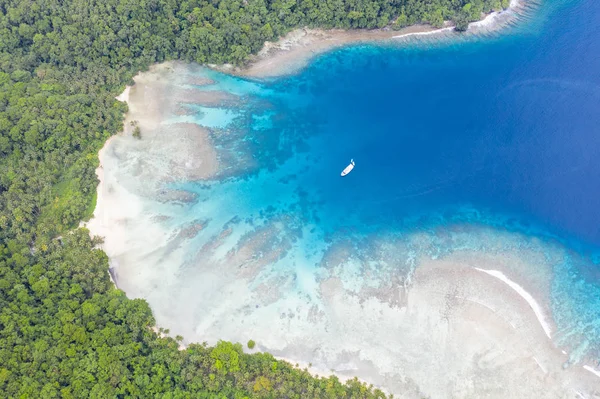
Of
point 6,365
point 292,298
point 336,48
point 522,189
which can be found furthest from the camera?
point 336,48

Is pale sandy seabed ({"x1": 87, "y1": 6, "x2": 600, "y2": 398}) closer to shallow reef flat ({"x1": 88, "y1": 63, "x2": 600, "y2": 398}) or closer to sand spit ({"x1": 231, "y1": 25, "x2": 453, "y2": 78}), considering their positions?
shallow reef flat ({"x1": 88, "y1": 63, "x2": 600, "y2": 398})

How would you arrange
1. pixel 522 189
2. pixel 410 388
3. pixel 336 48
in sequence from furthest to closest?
1. pixel 336 48
2. pixel 522 189
3. pixel 410 388

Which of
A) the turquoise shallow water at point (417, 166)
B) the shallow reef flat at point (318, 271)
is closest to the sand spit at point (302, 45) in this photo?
the turquoise shallow water at point (417, 166)

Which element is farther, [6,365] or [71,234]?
[71,234]

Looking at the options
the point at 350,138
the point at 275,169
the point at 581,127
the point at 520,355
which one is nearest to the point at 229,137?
the point at 275,169

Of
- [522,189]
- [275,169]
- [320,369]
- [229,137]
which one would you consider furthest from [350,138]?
[320,369]

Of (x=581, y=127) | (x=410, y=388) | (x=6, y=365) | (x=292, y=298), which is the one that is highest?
(x=581, y=127)

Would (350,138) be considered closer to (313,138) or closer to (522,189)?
(313,138)

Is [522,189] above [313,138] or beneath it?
beneath
